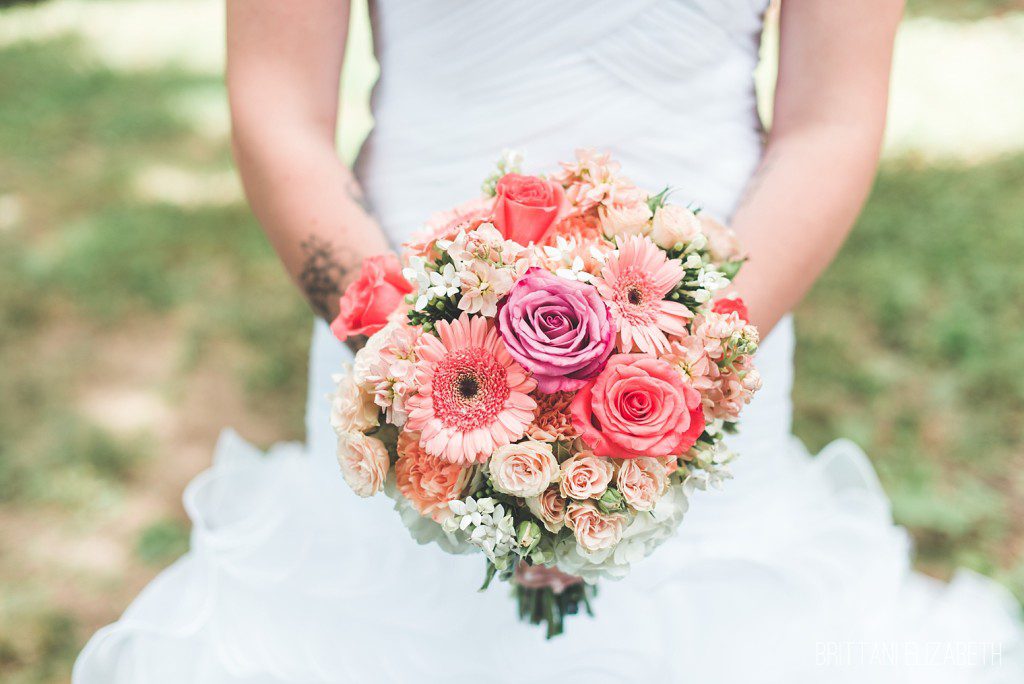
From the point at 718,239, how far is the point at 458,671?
845 millimetres

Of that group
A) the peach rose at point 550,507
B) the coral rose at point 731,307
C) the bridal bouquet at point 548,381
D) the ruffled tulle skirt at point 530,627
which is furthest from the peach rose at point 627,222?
the ruffled tulle skirt at point 530,627

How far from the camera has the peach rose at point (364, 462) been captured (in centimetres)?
113

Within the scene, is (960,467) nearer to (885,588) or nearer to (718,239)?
(885,588)

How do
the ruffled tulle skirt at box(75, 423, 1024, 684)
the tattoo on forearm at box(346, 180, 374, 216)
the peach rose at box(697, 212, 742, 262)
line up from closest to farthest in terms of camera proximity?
1. the peach rose at box(697, 212, 742, 262)
2. the ruffled tulle skirt at box(75, 423, 1024, 684)
3. the tattoo on forearm at box(346, 180, 374, 216)

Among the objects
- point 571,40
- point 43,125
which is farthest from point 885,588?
point 43,125

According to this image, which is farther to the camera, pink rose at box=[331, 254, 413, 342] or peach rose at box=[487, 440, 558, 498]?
pink rose at box=[331, 254, 413, 342]

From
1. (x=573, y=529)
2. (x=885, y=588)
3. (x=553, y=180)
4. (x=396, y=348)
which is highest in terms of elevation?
(x=553, y=180)

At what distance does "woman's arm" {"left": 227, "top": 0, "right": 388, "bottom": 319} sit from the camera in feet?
5.31

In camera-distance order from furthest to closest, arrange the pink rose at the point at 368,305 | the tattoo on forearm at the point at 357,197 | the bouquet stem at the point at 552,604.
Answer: the tattoo on forearm at the point at 357,197 → the bouquet stem at the point at 552,604 → the pink rose at the point at 368,305

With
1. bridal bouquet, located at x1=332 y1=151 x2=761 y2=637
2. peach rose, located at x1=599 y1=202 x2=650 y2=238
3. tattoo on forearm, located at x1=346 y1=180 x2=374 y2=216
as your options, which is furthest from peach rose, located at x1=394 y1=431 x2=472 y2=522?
tattoo on forearm, located at x1=346 y1=180 x2=374 y2=216

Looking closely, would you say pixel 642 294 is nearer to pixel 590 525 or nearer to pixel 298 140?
pixel 590 525

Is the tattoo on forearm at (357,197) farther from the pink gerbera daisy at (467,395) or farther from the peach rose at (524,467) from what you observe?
the peach rose at (524,467)

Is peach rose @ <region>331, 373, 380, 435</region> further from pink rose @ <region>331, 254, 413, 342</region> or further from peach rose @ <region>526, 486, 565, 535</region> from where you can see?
peach rose @ <region>526, 486, 565, 535</region>

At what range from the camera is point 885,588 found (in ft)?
5.81
